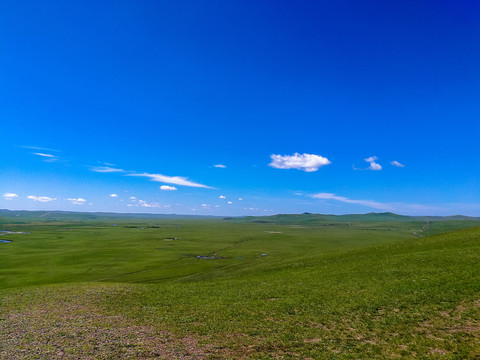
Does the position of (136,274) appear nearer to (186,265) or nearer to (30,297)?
(186,265)

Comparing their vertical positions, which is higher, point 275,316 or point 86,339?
point 275,316

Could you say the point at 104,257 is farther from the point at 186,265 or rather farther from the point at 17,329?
the point at 17,329

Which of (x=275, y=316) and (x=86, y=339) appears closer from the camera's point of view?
(x=86, y=339)

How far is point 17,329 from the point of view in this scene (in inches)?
810

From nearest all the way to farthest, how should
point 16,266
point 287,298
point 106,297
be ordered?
1. point 287,298
2. point 106,297
3. point 16,266

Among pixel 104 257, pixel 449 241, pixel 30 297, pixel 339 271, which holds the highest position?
pixel 449 241

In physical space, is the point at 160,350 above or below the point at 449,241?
below

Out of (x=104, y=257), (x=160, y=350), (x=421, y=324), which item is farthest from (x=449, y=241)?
(x=104, y=257)

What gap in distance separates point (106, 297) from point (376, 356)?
27815 millimetres

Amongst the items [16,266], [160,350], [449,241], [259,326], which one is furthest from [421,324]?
[16,266]

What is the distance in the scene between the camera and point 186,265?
74.7m

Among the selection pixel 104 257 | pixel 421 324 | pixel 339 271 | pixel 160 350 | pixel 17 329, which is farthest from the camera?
pixel 104 257

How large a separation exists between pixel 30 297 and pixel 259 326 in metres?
27.7

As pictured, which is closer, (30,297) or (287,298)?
(287,298)
